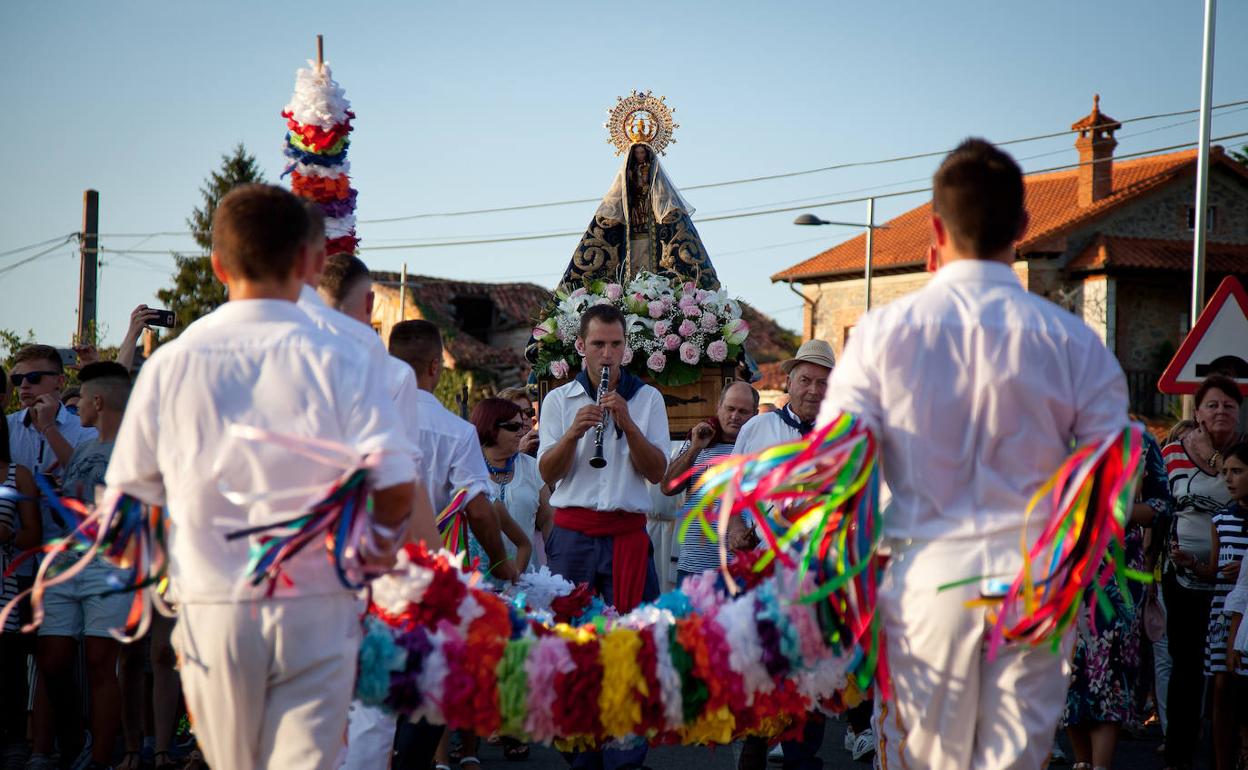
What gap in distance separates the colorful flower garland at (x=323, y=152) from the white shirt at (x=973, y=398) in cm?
392

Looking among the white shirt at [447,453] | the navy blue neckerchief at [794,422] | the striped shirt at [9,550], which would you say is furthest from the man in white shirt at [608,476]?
the striped shirt at [9,550]

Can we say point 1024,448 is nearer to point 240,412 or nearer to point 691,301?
point 240,412

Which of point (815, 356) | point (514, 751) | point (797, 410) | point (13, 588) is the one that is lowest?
point (514, 751)

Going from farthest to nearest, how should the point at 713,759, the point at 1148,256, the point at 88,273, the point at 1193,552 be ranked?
1. the point at 1148,256
2. the point at 88,273
3. the point at 713,759
4. the point at 1193,552

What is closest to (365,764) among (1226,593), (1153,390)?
(1226,593)

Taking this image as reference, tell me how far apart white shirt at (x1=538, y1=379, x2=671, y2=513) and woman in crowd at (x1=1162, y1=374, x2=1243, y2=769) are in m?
3.25

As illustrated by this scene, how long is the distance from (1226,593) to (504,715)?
510cm

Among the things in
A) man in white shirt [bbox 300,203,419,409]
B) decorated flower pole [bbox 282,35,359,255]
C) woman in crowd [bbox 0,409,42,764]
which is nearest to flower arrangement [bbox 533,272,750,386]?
decorated flower pole [bbox 282,35,359,255]

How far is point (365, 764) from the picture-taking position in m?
5.26

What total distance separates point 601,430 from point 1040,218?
35.4 m

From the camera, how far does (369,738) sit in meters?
5.26

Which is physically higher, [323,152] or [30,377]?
[323,152]

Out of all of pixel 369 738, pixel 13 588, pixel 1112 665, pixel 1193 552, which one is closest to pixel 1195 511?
pixel 1193 552

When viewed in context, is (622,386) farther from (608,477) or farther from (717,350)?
(717,350)
